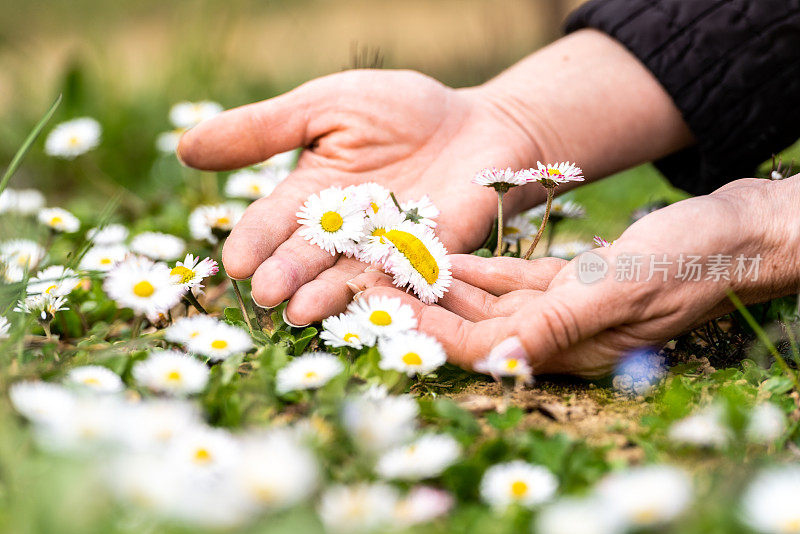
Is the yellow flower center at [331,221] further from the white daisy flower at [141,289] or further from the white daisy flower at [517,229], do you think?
the white daisy flower at [517,229]

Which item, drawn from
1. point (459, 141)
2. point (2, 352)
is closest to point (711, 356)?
point (459, 141)

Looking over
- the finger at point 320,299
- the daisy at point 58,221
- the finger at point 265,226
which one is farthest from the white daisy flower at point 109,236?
the finger at point 320,299

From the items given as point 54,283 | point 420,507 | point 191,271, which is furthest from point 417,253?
point 54,283

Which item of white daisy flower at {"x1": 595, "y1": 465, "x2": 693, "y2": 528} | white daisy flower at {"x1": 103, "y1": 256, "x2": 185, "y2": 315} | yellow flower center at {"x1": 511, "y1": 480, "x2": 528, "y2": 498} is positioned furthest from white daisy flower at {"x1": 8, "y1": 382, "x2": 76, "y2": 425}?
white daisy flower at {"x1": 595, "y1": 465, "x2": 693, "y2": 528}

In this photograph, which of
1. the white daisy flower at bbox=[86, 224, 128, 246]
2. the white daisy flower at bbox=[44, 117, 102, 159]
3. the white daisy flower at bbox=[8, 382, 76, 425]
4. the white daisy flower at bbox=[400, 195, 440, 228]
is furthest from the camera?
the white daisy flower at bbox=[44, 117, 102, 159]

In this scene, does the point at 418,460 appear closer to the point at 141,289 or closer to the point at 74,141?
the point at 141,289

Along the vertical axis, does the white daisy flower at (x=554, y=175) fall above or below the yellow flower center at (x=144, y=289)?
above

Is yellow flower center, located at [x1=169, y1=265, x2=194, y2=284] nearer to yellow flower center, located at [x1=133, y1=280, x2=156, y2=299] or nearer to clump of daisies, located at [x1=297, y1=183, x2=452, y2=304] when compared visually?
yellow flower center, located at [x1=133, y1=280, x2=156, y2=299]
